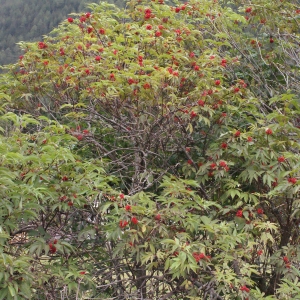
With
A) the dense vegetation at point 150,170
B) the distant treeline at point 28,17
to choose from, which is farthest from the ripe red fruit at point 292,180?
the distant treeline at point 28,17

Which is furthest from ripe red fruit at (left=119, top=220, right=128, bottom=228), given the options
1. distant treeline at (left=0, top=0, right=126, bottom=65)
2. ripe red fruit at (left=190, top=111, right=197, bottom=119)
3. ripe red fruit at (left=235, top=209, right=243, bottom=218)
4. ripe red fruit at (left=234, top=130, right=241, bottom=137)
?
distant treeline at (left=0, top=0, right=126, bottom=65)

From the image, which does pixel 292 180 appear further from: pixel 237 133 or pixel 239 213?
pixel 237 133

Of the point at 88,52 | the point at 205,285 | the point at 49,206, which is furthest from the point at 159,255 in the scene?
the point at 88,52

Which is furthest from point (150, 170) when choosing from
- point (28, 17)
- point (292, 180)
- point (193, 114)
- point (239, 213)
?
point (28, 17)

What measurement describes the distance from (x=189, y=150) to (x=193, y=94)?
0.60 metres

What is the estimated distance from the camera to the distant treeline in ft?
101

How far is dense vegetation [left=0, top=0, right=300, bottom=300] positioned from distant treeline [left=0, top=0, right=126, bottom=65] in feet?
82.8

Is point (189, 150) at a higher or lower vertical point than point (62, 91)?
lower

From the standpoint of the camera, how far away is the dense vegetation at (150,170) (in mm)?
2930

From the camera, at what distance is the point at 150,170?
380cm

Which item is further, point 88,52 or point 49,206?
point 88,52

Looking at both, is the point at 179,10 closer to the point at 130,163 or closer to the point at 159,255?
the point at 130,163

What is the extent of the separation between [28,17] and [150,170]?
36.8 metres

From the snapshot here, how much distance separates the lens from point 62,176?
3100 mm
